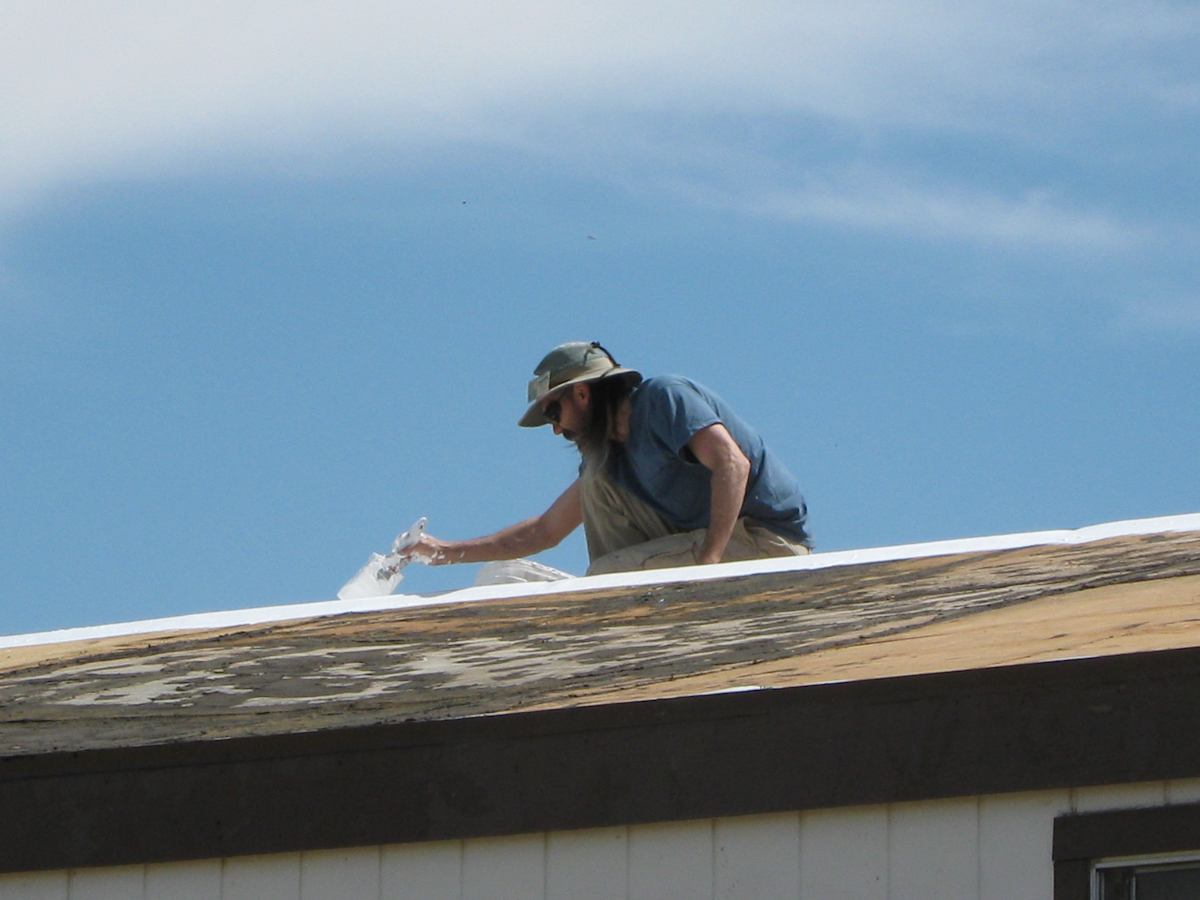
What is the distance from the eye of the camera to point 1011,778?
3.51m

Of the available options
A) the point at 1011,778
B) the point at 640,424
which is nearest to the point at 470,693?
the point at 1011,778

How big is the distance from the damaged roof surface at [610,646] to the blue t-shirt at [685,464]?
1151 millimetres

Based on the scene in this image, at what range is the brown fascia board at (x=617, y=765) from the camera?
3455 mm

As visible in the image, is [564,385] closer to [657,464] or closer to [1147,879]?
[657,464]

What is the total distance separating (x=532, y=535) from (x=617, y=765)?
16.1ft

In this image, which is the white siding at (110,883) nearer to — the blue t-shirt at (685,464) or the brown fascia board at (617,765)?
the brown fascia board at (617,765)

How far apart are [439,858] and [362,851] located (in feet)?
0.63

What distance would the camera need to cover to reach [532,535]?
28.7 feet

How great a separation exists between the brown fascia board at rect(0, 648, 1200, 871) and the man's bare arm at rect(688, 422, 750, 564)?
10.4 ft

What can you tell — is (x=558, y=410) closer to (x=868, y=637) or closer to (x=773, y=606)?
(x=773, y=606)

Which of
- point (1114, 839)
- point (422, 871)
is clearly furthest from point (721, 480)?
point (1114, 839)

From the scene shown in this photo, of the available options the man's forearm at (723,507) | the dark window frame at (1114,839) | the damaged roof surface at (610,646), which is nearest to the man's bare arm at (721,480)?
the man's forearm at (723,507)

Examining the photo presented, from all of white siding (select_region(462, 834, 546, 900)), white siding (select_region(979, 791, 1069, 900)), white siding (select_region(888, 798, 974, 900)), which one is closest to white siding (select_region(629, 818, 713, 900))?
white siding (select_region(462, 834, 546, 900))

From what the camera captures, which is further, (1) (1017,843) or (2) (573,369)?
(2) (573,369)
